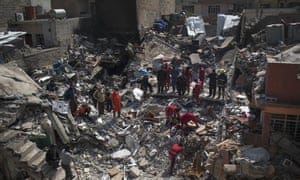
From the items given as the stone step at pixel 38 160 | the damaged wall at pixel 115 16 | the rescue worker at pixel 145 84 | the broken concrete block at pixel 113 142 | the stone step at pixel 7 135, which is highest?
the damaged wall at pixel 115 16

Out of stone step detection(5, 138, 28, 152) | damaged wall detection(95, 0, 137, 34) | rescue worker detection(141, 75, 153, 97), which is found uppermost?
damaged wall detection(95, 0, 137, 34)

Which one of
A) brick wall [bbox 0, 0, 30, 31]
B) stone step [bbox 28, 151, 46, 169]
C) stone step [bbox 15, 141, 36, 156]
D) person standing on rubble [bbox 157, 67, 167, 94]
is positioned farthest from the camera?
brick wall [bbox 0, 0, 30, 31]

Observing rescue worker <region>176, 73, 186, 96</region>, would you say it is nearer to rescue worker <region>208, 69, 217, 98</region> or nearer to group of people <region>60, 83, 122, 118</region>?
rescue worker <region>208, 69, 217, 98</region>

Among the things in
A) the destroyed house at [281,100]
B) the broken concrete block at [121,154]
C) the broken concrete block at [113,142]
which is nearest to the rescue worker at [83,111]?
the broken concrete block at [113,142]

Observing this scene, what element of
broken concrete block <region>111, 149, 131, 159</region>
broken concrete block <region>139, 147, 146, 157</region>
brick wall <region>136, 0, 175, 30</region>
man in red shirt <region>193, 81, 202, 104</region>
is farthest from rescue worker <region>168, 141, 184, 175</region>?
brick wall <region>136, 0, 175, 30</region>

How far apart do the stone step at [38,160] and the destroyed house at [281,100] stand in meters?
6.32

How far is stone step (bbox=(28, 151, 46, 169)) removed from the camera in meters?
9.68

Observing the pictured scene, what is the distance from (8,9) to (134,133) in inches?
466

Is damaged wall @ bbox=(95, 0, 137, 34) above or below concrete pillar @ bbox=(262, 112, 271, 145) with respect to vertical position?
above

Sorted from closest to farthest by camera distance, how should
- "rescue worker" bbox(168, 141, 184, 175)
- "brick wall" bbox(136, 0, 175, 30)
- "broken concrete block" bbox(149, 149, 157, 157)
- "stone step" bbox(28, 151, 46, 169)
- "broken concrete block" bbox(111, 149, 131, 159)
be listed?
"stone step" bbox(28, 151, 46, 169)
"rescue worker" bbox(168, 141, 184, 175)
"broken concrete block" bbox(111, 149, 131, 159)
"broken concrete block" bbox(149, 149, 157, 157)
"brick wall" bbox(136, 0, 175, 30)

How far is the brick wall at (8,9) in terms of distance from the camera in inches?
762

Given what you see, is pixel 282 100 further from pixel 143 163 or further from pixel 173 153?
pixel 143 163

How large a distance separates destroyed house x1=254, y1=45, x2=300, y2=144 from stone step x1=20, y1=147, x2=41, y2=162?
21.3 feet

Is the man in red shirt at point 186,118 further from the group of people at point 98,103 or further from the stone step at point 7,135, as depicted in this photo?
the stone step at point 7,135
